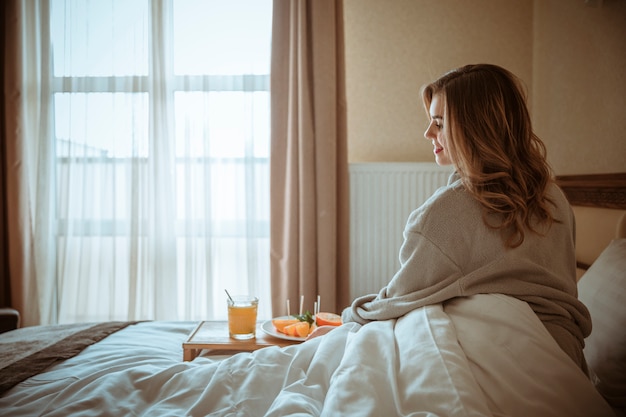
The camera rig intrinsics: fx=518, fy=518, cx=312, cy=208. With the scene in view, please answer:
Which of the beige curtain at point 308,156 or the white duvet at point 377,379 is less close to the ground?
the beige curtain at point 308,156

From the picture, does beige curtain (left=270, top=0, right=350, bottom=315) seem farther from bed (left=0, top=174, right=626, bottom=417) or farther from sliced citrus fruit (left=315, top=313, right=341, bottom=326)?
bed (left=0, top=174, right=626, bottom=417)

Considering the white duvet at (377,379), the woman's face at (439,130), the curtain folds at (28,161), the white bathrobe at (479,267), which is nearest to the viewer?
the white duvet at (377,379)

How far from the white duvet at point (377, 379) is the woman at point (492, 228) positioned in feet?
0.17

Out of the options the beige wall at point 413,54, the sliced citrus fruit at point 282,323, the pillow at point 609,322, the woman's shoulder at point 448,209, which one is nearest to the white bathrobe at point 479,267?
the woman's shoulder at point 448,209

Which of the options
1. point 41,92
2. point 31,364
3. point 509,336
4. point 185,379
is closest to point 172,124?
point 41,92

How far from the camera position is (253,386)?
2.97 feet

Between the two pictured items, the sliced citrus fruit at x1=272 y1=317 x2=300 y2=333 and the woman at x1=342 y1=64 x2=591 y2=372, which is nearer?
the woman at x1=342 y1=64 x2=591 y2=372

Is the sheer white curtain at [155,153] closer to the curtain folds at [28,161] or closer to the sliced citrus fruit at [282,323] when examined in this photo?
the curtain folds at [28,161]

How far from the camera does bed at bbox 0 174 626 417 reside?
756 millimetres

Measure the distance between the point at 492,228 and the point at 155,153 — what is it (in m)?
2.23

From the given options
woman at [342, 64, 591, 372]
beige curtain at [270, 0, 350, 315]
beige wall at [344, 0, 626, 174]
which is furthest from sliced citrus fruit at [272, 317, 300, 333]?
beige wall at [344, 0, 626, 174]

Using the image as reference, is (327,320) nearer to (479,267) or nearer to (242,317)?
(242,317)

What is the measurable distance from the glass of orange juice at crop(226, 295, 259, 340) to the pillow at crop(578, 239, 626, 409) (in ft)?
3.00

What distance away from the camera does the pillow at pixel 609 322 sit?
1.04 m
